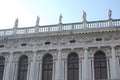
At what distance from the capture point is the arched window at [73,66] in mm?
22109

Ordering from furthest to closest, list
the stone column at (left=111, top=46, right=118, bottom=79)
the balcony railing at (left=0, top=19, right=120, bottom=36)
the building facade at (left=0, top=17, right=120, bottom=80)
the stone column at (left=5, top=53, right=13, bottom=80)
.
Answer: the stone column at (left=5, top=53, right=13, bottom=80), the balcony railing at (left=0, top=19, right=120, bottom=36), the building facade at (left=0, top=17, right=120, bottom=80), the stone column at (left=111, top=46, right=118, bottom=79)

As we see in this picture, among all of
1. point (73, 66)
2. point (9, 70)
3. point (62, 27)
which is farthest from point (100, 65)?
point (9, 70)

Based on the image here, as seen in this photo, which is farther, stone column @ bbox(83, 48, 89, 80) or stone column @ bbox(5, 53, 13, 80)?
stone column @ bbox(5, 53, 13, 80)

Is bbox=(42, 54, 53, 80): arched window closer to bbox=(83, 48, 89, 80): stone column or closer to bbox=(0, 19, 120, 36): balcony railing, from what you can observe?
bbox=(0, 19, 120, 36): balcony railing

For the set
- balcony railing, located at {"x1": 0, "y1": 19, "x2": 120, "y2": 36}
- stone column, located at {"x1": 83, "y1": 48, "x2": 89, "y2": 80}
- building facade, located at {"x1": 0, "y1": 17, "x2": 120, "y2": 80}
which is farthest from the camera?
balcony railing, located at {"x1": 0, "y1": 19, "x2": 120, "y2": 36}

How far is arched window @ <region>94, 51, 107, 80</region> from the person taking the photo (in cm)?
2142

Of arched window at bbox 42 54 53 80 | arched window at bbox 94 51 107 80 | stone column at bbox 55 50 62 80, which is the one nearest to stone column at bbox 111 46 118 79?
arched window at bbox 94 51 107 80

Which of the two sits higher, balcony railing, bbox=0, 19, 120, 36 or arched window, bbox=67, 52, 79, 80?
balcony railing, bbox=0, 19, 120, 36

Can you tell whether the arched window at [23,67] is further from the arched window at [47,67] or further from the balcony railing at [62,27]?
the balcony railing at [62,27]

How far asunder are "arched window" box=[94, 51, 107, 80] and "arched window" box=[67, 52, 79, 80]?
70.4 inches

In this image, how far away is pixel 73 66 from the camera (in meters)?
22.6

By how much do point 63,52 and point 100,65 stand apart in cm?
375

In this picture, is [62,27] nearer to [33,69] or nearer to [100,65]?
[33,69]

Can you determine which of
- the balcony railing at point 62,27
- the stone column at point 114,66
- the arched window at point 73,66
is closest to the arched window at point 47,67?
the arched window at point 73,66
